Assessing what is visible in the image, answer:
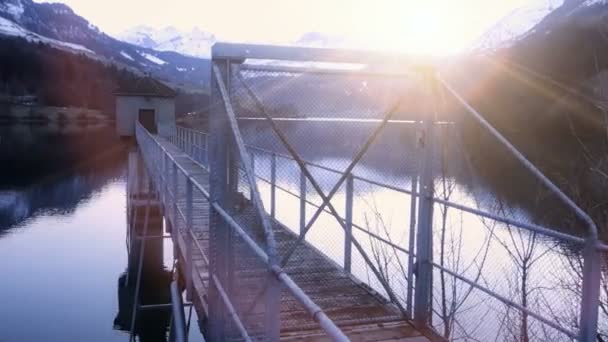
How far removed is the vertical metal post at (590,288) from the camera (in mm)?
3041

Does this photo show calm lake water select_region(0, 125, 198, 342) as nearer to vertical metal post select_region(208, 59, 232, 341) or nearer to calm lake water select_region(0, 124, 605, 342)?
calm lake water select_region(0, 124, 605, 342)

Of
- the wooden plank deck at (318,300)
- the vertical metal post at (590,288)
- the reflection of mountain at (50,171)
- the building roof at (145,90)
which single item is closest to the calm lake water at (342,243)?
the reflection of mountain at (50,171)

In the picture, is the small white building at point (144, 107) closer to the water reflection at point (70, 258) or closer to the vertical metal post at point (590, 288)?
the water reflection at point (70, 258)

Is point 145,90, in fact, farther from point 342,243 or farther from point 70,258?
point 342,243

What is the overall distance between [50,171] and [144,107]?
48.1ft

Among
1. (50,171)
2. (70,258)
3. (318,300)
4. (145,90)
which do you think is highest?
(145,90)

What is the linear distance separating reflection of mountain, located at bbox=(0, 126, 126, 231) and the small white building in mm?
5832

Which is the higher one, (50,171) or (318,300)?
(318,300)

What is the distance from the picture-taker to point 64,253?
74.6 ft

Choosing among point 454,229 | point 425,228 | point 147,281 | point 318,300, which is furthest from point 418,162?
point 147,281

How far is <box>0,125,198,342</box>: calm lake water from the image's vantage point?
53.7 feet

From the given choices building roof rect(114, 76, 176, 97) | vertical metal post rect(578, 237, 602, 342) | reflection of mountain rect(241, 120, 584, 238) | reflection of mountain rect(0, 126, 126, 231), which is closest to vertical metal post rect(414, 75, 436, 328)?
reflection of mountain rect(241, 120, 584, 238)

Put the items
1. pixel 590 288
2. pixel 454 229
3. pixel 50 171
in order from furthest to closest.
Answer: pixel 50 171 < pixel 454 229 < pixel 590 288

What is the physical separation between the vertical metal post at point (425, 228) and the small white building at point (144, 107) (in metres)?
26.1
